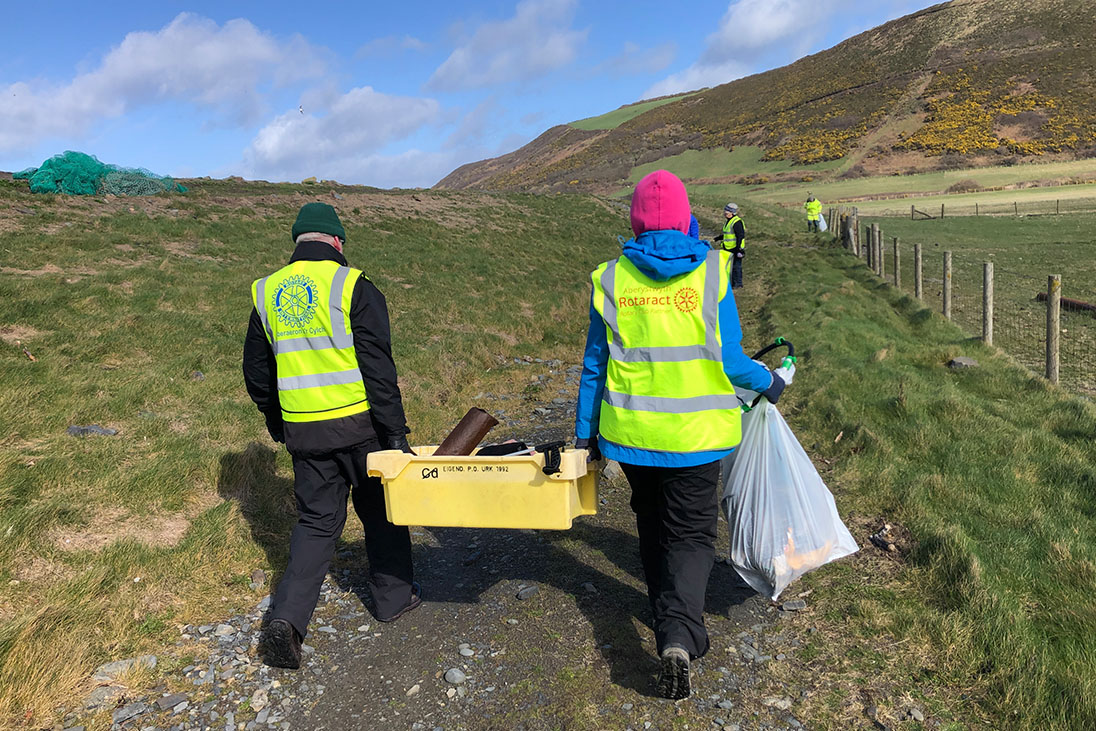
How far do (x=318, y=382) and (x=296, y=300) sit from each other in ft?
1.48

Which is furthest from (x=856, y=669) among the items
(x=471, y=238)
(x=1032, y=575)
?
(x=471, y=238)

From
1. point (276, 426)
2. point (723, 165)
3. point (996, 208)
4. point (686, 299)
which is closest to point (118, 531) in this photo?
point (276, 426)

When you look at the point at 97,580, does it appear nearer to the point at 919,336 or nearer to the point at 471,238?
the point at 919,336

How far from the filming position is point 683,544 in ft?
10.9

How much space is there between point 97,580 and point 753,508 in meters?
3.63

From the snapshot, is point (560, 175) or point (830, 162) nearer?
point (830, 162)

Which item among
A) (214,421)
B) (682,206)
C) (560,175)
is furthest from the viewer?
(560,175)

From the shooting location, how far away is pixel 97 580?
3771 millimetres

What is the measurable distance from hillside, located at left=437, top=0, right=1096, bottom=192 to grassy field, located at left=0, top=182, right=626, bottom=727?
6392cm

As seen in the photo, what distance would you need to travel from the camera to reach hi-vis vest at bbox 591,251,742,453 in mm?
3086

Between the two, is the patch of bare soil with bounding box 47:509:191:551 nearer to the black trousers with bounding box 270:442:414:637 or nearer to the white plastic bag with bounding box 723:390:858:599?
the black trousers with bounding box 270:442:414:637

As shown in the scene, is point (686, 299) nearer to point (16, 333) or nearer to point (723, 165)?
point (16, 333)

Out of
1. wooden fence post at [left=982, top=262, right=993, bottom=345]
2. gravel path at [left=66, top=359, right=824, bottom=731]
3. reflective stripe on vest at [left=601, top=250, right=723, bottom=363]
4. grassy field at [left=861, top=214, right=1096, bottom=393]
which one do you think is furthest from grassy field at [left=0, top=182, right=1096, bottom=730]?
reflective stripe on vest at [left=601, top=250, right=723, bottom=363]

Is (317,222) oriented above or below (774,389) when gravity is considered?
above
